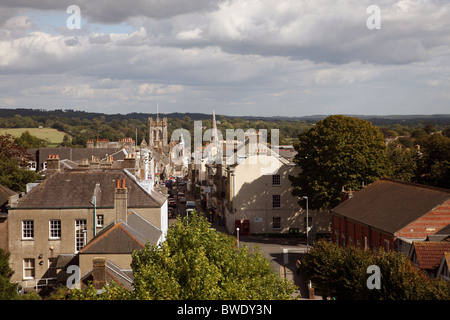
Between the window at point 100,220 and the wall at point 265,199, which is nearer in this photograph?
the window at point 100,220

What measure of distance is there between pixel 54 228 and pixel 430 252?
24750 millimetres

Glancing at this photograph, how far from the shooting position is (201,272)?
22984 millimetres

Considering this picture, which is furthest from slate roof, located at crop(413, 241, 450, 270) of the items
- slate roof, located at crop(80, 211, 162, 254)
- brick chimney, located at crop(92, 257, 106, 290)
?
brick chimney, located at crop(92, 257, 106, 290)

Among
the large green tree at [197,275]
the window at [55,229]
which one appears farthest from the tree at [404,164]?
the large green tree at [197,275]

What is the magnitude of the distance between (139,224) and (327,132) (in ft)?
99.3

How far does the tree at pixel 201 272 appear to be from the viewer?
2192 cm

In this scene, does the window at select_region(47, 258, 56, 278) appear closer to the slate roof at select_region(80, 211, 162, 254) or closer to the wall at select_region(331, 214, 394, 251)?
the slate roof at select_region(80, 211, 162, 254)

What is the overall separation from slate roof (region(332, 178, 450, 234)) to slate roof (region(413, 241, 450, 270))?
572 cm

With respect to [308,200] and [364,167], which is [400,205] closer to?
[364,167]

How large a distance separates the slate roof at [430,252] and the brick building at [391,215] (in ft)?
10.5

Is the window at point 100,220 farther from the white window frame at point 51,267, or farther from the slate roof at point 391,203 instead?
the slate roof at point 391,203

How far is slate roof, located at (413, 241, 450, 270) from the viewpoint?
33.5m

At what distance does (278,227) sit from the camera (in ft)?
225

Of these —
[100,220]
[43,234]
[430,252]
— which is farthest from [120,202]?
[430,252]
